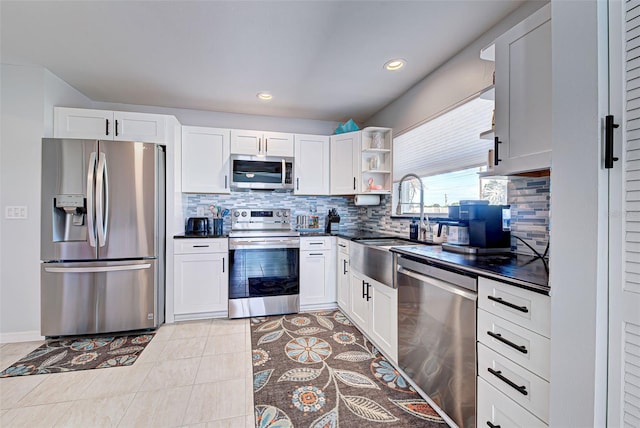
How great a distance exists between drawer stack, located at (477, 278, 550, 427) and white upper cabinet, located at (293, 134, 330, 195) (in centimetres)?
261

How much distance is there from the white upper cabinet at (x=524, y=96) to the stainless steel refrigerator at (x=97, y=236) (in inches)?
117

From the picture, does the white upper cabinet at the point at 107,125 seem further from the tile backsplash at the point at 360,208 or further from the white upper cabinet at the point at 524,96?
the white upper cabinet at the point at 524,96

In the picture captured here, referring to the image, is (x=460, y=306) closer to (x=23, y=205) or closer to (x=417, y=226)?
(x=417, y=226)

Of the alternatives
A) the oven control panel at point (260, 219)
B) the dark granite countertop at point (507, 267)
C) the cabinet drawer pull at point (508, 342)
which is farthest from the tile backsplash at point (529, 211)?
the oven control panel at point (260, 219)

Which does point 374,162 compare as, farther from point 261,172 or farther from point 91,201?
point 91,201

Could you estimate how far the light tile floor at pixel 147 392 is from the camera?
160 centimetres

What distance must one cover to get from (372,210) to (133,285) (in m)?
2.89

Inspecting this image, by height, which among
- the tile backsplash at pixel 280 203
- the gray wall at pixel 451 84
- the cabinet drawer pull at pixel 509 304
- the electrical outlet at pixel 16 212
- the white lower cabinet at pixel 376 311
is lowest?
the white lower cabinet at pixel 376 311

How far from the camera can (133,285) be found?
2729 millimetres

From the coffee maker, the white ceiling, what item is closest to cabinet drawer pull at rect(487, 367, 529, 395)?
the coffee maker

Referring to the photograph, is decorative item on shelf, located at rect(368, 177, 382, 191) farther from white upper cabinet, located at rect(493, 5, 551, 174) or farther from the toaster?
the toaster

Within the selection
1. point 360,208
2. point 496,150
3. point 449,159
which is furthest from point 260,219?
point 496,150

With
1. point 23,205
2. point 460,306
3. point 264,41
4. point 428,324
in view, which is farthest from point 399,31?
point 23,205

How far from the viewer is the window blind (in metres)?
2.10
